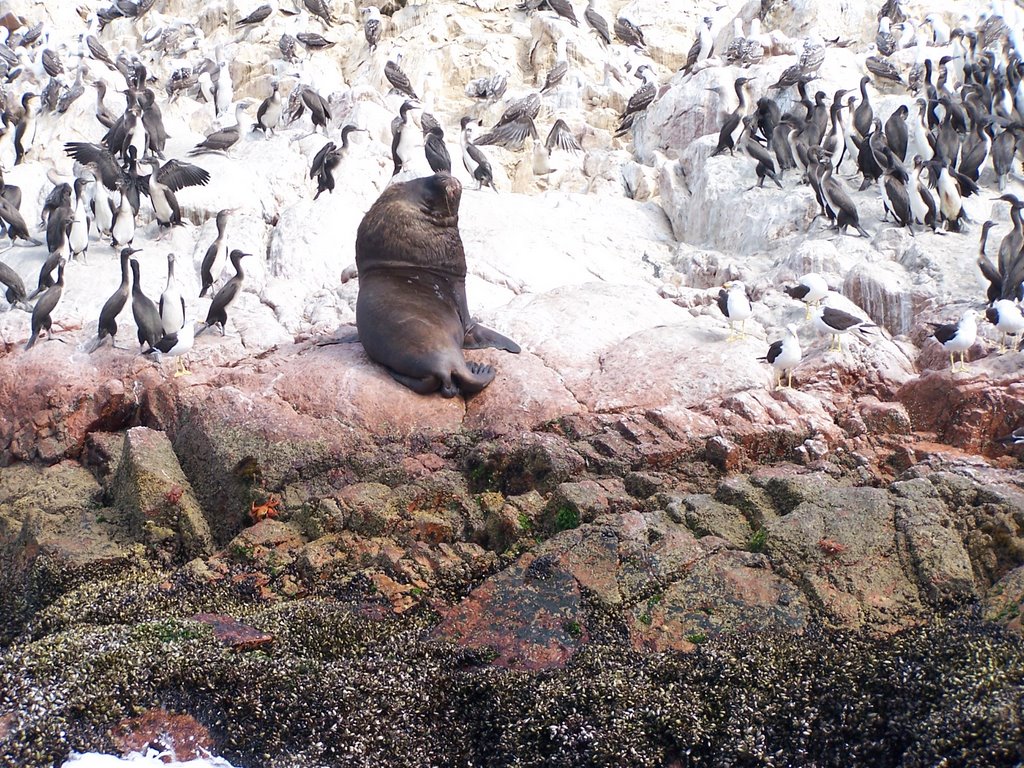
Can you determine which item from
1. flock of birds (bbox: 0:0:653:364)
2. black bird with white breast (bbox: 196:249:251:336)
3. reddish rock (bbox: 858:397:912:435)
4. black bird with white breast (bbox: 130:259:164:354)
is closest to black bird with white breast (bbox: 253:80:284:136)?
flock of birds (bbox: 0:0:653:364)

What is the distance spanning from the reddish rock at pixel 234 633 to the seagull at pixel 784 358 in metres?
4.04

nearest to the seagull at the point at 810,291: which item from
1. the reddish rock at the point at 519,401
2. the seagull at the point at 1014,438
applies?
the seagull at the point at 1014,438

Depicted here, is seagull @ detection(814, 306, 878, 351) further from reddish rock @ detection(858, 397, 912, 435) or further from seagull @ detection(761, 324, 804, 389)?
reddish rock @ detection(858, 397, 912, 435)

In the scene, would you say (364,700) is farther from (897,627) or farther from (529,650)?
(897,627)

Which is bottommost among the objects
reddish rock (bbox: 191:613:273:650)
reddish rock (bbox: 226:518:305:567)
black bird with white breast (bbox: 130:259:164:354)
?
reddish rock (bbox: 226:518:305:567)

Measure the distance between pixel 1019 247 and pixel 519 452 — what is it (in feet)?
18.1

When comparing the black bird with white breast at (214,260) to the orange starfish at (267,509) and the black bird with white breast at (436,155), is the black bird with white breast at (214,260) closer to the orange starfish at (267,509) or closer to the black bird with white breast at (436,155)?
the black bird with white breast at (436,155)

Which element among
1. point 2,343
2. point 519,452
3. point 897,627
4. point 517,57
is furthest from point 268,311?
point 517,57

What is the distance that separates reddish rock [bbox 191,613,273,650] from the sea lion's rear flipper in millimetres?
3275

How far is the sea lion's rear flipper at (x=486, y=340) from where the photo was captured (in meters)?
8.70

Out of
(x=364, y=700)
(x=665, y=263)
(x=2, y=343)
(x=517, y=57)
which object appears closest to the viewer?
(x=364, y=700)

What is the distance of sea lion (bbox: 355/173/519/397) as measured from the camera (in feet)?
27.4

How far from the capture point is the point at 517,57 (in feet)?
65.5

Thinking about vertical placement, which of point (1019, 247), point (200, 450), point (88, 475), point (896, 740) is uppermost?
point (1019, 247)
